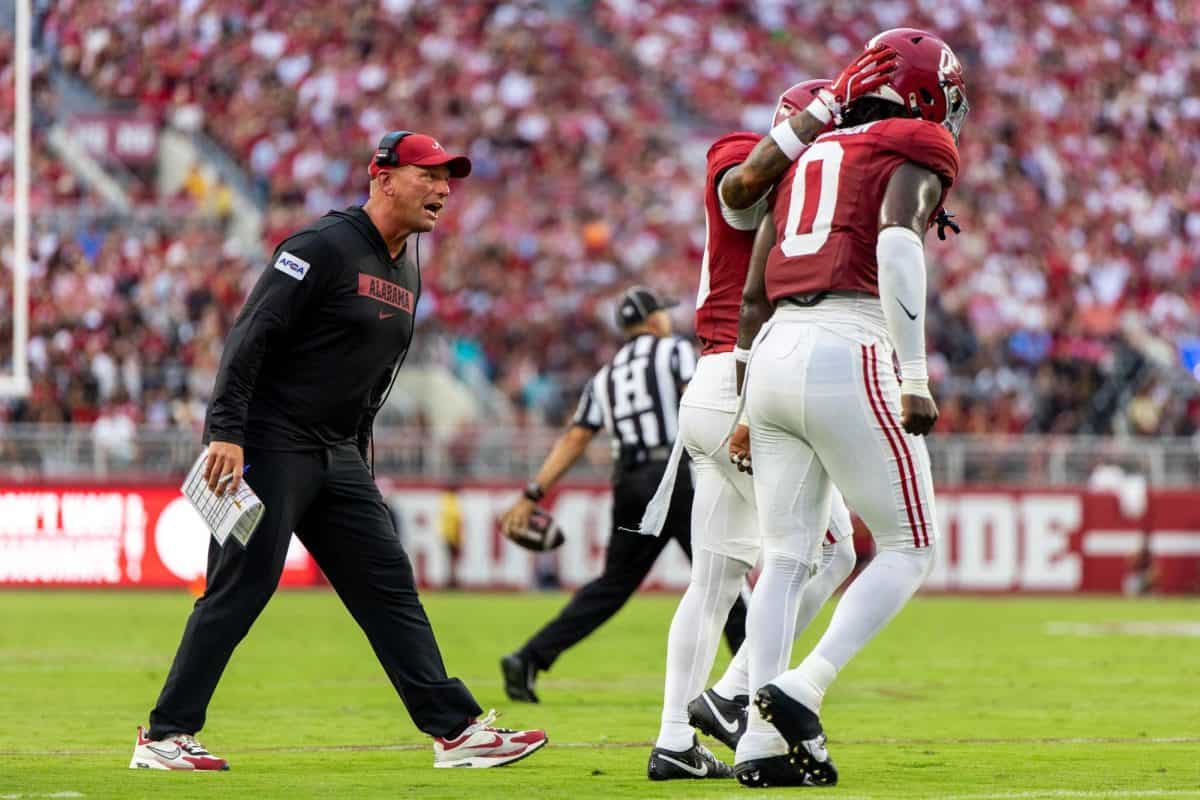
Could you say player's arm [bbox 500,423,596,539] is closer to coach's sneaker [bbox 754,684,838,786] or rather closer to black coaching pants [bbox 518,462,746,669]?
black coaching pants [bbox 518,462,746,669]

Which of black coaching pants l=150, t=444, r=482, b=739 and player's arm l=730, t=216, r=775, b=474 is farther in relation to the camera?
black coaching pants l=150, t=444, r=482, b=739

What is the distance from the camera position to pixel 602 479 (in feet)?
75.7

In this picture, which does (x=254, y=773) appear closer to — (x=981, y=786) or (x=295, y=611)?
(x=981, y=786)

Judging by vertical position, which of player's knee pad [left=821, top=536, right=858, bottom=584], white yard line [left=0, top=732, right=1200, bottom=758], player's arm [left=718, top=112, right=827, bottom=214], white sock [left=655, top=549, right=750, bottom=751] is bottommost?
white yard line [left=0, top=732, right=1200, bottom=758]

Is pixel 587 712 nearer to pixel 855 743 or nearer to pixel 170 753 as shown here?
pixel 855 743

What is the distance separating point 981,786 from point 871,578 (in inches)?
30.0

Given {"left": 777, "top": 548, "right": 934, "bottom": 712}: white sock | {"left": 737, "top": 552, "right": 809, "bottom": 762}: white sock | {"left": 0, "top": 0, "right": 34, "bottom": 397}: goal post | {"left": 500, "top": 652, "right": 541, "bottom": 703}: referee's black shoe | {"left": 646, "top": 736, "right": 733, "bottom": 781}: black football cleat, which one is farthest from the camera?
{"left": 0, "top": 0, "right": 34, "bottom": 397}: goal post

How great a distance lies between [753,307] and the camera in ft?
20.7

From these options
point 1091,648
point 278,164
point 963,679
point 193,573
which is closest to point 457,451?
point 193,573

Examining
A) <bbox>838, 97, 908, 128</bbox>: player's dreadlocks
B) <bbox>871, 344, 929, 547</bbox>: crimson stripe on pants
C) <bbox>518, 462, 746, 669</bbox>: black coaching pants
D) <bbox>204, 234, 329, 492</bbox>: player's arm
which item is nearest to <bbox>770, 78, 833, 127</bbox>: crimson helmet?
<bbox>838, 97, 908, 128</bbox>: player's dreadlocks

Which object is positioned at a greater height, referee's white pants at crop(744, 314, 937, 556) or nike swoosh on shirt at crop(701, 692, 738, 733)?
referee's white pants at crop(744, 314, 937, 556)

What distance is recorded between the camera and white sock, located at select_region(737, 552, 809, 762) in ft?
20.0

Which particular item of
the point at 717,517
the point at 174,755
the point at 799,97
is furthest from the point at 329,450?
the point at 799,97

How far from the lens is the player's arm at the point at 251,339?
21.3 feet
